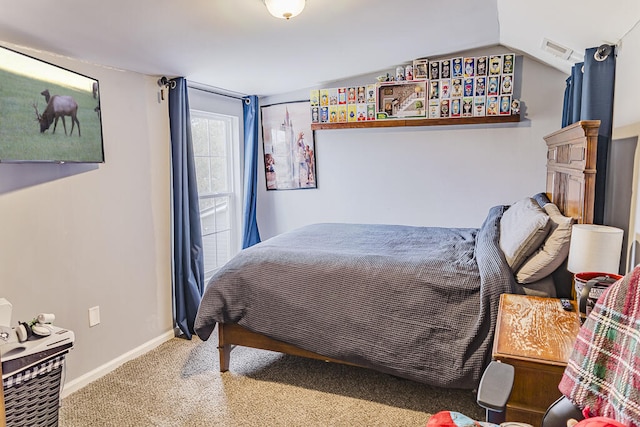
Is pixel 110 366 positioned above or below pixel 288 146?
below

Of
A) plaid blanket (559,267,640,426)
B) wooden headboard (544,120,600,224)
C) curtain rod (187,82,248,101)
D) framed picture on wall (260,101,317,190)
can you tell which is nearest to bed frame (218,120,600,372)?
wooden headboard (544,120,600,224)

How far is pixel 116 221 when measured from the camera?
2.75 meters

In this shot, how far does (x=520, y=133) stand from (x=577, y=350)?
2.84 meters

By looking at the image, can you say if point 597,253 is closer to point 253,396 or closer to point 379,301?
point 379,301

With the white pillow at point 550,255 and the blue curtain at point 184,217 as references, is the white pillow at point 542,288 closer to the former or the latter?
the white pillow at point 550,255

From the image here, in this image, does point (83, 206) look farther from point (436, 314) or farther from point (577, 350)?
point (577, 350)

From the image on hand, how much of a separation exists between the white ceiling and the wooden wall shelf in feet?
1.70

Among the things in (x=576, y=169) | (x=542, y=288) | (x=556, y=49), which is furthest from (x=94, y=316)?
(x=556, y=49)

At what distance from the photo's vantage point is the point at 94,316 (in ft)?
8.55

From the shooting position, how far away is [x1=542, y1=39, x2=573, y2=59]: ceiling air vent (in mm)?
2750

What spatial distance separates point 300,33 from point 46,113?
1506 millimetres

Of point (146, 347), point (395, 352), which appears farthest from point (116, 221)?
point (395, 352)

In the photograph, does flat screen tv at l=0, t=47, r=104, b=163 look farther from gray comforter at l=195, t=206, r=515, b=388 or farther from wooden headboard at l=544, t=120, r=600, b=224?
wooden headboard at l=544, t=120, r=600, b=224

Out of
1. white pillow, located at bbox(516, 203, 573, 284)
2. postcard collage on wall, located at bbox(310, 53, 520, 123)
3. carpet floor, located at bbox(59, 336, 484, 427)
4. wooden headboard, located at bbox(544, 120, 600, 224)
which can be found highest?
postcard collage on wall, located at bbox(310, 53, 520, 123)
